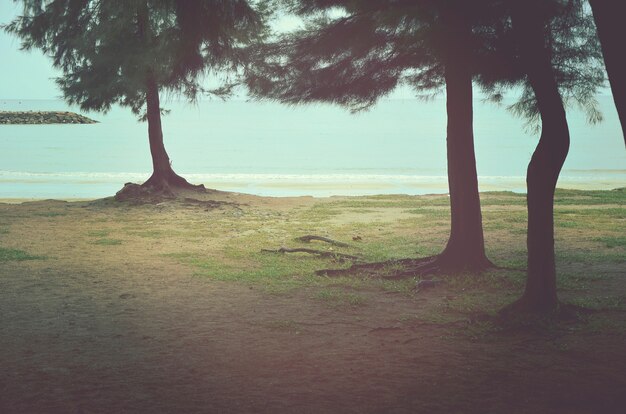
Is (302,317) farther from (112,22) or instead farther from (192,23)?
(112,22)

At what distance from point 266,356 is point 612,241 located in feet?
26.6

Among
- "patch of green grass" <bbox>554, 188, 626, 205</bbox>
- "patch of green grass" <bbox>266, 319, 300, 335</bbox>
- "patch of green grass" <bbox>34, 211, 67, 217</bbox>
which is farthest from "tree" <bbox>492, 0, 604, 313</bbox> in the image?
"patch of green grass" <bbox>34, 211, 67, 217</bbox>

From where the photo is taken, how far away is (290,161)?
48750 mm

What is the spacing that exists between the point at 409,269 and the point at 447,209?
26.9 ft

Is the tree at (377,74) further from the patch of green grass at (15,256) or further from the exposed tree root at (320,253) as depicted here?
the patch of green grass at (15,256)

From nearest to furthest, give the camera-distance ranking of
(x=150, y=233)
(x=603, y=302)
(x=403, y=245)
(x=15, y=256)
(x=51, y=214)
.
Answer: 1. (x=603, y=302)
2. (x=15, y=256)
3. (x=403, y=245)
4. (x=150, y=233)
5. (x=51, y=214)

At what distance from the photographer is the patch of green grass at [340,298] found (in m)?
7.98

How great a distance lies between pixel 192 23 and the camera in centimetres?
642

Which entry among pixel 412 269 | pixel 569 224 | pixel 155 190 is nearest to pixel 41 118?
pixel 155 190

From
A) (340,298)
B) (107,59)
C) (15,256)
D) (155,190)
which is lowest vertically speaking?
(340,298)

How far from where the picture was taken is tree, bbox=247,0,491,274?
888 cm

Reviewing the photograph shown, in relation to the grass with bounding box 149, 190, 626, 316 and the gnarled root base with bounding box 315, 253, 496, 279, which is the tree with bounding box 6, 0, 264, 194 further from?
the gnarled root base with bounding box 315, 253, 496, 279

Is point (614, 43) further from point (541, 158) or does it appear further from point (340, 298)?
point (340, 298)

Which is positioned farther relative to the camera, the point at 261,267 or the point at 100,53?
the point at 100,53
